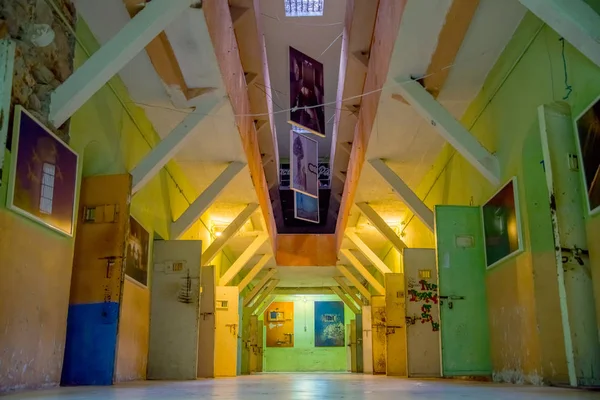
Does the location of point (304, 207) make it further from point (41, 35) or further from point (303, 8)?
point (41, 35)

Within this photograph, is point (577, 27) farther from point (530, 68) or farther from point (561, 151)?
point (530, 68)

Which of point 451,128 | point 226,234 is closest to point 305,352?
point 226,234

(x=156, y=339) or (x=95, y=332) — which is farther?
(x=156, y=339)

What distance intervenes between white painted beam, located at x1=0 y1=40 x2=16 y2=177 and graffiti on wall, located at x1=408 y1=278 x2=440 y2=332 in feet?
20.0

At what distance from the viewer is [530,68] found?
532 cm

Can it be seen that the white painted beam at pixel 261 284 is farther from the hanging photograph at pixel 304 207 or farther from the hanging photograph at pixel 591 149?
the hanging photograph at pixel 591 149

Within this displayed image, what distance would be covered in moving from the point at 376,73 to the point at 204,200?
2.93 metres

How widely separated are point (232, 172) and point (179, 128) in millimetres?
1873

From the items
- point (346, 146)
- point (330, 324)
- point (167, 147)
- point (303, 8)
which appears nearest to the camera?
point (167, 147)

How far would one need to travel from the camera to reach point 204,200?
8.12 m

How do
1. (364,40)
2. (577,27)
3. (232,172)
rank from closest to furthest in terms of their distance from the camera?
(577,27), (364,40), (232,172)

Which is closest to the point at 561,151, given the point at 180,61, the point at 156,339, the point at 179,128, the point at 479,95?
the point at 479,95

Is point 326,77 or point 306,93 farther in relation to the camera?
point 326,77

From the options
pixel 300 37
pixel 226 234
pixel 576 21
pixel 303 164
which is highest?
pixel 300 37
